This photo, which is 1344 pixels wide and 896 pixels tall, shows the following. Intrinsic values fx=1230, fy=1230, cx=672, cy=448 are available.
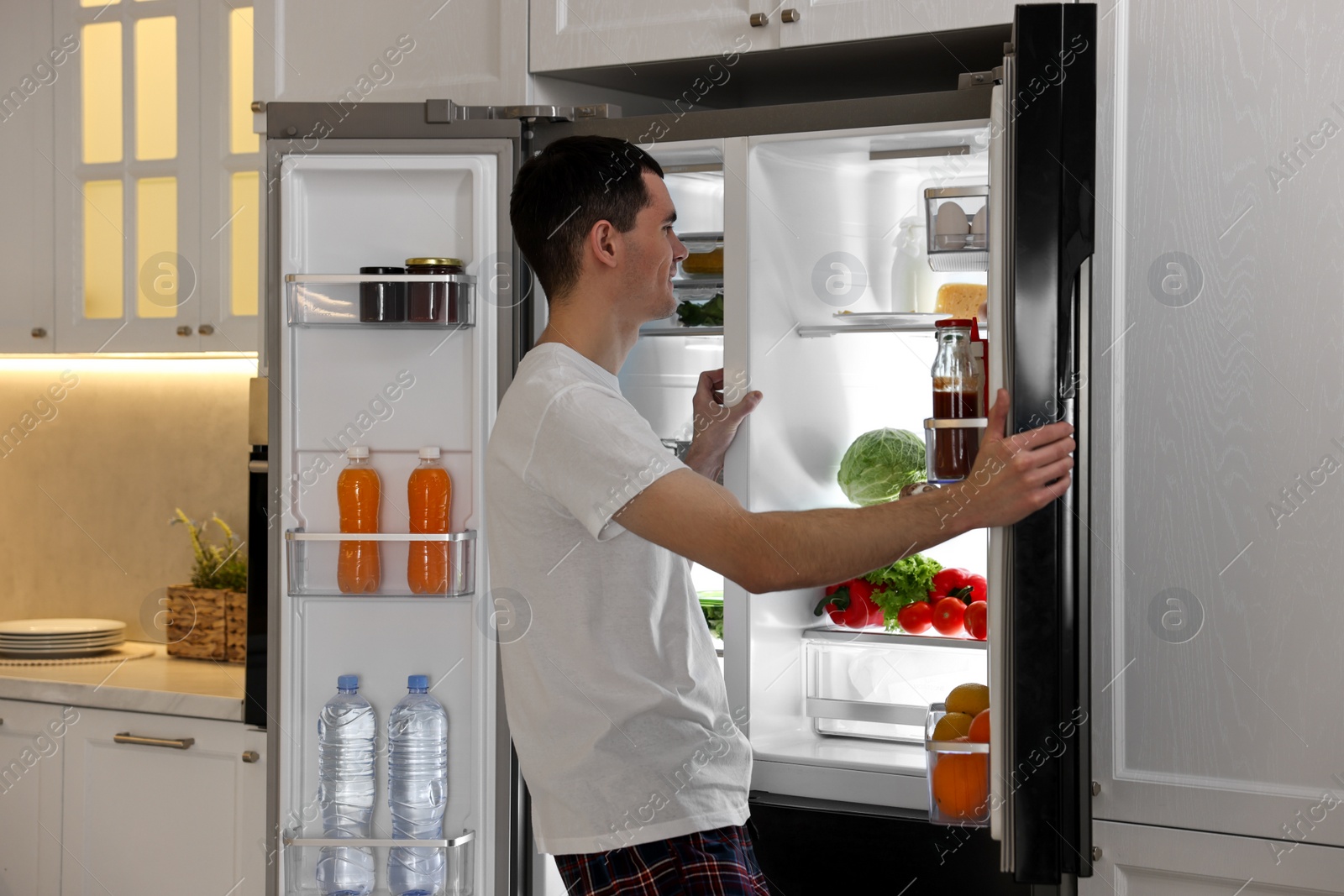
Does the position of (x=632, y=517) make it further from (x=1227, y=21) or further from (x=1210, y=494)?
(x=1227, y=21)

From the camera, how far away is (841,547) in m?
1.36

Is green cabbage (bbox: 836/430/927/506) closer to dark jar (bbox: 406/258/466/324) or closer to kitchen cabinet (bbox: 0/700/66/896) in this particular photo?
dark jar (bbox: 406/258/466/324)

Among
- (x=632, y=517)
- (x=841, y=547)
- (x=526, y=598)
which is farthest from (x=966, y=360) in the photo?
(x=526, y=598)

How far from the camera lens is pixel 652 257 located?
1.66 metres

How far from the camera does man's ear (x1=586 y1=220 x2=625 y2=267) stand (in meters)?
1.62

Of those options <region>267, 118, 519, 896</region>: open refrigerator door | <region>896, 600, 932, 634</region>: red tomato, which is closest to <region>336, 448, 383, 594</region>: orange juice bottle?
<region>267, 118, 519, 896</region>: open refrigerator door

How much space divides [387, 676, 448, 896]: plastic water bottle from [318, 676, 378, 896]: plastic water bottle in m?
0.04

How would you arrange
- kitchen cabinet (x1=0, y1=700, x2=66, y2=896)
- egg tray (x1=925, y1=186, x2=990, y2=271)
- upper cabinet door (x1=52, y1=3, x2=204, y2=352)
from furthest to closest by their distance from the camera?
upper cabinet door (x1=52, y1=3, x2=204, y2=352)
kitchen cabinet (x1=0, y1=700, x2=66, y2=896)
egg tray (x1=925, y1=186, x2=990, y2=271)

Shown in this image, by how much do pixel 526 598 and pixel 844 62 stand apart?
1251 millimetres

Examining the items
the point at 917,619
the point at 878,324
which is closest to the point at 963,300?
the point at 878,324

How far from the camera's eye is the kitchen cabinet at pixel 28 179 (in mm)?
3043

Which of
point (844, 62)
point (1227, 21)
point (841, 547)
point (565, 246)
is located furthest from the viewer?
point (844, 62)

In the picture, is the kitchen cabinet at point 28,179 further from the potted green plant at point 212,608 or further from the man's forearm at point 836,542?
the man's forearm at point 836,542

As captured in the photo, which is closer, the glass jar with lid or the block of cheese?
the glass jar with lid
